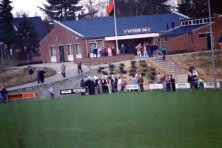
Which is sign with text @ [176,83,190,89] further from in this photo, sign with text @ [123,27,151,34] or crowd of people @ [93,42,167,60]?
sign with text @ [123,27,151,34]

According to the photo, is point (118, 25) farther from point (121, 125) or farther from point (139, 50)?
point (121, 125)

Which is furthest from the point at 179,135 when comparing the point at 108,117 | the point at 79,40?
the point at 79,40

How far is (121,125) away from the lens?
18062mm

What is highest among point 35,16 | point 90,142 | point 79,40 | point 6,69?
point 35,16

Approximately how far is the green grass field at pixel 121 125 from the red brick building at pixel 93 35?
90.2 ft

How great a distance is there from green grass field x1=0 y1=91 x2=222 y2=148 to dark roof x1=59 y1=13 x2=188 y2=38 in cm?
2873

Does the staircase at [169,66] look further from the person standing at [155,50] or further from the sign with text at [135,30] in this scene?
the sign with text at [135,30]

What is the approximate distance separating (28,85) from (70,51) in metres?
17.5

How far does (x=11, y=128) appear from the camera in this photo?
18.7 meters

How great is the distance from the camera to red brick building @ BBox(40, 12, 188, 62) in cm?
5322

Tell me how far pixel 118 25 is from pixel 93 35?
166 inches

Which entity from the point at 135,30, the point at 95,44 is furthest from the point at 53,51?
the point at 135,30

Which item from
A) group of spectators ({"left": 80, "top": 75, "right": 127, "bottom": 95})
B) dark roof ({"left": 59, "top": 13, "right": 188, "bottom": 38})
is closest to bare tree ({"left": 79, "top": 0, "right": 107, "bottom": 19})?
dark roof ({"left": 59, "top": 13, "right": 188, "bottom": 38})

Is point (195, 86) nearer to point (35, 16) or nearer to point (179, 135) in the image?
point (179, 135)
